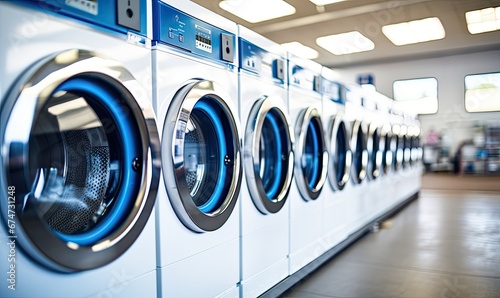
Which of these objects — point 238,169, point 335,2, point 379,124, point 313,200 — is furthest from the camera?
point 335,2

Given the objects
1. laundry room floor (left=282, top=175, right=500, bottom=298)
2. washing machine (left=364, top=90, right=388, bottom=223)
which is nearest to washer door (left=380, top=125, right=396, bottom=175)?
washing machine (left=364, top=90, right=388, bottom=223)

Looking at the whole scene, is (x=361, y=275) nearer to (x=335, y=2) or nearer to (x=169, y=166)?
(x=169, y=166)

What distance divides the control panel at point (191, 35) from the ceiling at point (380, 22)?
3.17 meters

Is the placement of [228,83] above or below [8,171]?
above

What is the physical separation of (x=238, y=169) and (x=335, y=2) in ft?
12.0

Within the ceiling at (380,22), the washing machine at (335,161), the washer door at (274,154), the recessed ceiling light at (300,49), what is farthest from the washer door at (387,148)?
the recessed ceiling light at (300,49)

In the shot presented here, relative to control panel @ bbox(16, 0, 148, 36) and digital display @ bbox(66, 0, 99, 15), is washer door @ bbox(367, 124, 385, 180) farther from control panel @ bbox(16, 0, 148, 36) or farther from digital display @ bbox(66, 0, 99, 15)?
digital display @ bbox(66, 0, 99, 15)

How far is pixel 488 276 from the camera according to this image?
227 cm

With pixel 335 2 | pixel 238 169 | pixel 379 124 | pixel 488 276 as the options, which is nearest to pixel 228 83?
pixel 238 169

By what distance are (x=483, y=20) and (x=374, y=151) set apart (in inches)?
92.4

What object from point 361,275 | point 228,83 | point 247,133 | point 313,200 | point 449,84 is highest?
point 449,84

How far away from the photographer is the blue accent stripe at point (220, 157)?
64.1 inches

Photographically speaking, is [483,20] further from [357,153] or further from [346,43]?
[357,153]

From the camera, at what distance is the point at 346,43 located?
6.71 m
